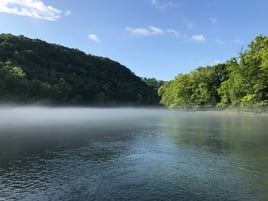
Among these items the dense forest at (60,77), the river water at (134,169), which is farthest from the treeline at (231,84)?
the dense forest at (60,77)

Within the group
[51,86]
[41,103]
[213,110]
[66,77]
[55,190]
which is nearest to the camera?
[55,190]

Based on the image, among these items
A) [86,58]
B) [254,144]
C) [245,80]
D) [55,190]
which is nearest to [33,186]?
[55,190]

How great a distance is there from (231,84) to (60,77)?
73.5 metres

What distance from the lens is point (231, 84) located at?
67.3m

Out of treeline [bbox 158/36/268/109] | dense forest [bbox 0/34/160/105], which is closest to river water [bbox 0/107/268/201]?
treeline [bbox 158/36/268/109]

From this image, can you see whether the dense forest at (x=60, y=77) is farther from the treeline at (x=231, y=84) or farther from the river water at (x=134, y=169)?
the river water at (x=134, y=169)

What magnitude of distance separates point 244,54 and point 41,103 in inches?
2588

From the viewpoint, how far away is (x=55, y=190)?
11633 millimetres

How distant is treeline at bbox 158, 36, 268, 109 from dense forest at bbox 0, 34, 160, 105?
4454 centimetres

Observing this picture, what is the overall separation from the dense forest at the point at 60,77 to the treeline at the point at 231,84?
146 ft

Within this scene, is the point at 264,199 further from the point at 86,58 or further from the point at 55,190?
the point at 86,58

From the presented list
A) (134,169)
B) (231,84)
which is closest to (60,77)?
(231,84)

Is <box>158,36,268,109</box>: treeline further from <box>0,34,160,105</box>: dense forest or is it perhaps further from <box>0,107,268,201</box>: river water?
<box>0,34,160,105</box>: dense forest

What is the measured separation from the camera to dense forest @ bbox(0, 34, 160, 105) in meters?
90.2
